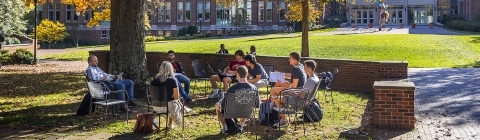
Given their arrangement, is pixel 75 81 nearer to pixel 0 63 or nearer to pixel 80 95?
pixel 80 95

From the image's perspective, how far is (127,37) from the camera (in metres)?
11.8

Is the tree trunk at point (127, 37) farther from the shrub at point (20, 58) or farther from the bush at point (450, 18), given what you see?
the bush at point (450, 18)

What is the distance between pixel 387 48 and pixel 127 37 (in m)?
19.4

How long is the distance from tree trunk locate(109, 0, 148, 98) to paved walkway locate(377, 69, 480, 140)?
598 centimetres

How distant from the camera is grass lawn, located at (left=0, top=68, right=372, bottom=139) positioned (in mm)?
8117

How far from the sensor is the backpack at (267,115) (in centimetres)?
856

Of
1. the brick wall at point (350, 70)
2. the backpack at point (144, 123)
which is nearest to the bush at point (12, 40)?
the brick wall at point (350, 70)

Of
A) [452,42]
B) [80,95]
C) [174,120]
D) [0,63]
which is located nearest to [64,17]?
[0,63]

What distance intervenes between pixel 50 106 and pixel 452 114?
8142 mm

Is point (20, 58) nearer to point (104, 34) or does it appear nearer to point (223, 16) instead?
point (104, 34)

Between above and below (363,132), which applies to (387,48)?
above

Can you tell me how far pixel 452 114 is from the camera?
9867 millimetres

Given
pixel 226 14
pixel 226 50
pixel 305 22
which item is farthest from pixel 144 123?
pixel 226 14

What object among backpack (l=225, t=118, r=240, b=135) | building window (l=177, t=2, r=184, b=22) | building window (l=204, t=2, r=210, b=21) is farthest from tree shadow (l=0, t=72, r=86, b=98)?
building window (l=177, t=2, r=184, b=22)
